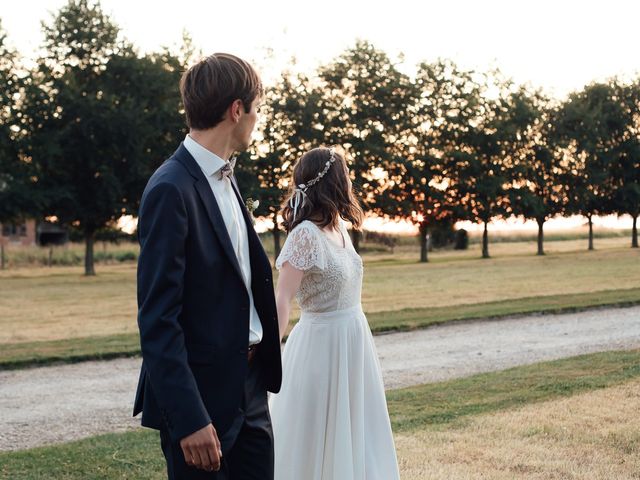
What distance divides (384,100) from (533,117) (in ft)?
38.2

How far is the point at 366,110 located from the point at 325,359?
150 ft

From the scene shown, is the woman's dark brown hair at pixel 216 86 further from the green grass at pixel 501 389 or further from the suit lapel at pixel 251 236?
the green grass at pixel 501 389

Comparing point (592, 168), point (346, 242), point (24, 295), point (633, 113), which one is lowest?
point (24, 295)

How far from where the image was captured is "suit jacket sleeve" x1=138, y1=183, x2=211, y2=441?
2.63m

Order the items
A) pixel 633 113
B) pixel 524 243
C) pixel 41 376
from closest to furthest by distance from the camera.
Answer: pixel 41 376
pixel 633 113
pixel 524 243

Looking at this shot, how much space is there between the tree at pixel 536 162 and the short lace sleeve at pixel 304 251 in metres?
50.4

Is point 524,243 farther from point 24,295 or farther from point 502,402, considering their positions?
point 502,402

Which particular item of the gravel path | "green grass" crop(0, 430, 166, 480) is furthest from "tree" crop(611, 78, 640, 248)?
"green grass" crop(0, 430, 166, 480)

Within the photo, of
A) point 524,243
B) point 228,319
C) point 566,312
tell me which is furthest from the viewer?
point 524,243

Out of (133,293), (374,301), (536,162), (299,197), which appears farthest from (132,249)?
(299,197)

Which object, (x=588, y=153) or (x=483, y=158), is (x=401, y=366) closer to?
(x=483, y=158)

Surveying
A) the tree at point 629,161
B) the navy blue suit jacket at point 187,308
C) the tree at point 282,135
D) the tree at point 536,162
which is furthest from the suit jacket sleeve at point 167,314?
the tree at point 629,161

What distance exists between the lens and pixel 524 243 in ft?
290

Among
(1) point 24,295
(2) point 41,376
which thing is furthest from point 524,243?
(2) point 41,376
